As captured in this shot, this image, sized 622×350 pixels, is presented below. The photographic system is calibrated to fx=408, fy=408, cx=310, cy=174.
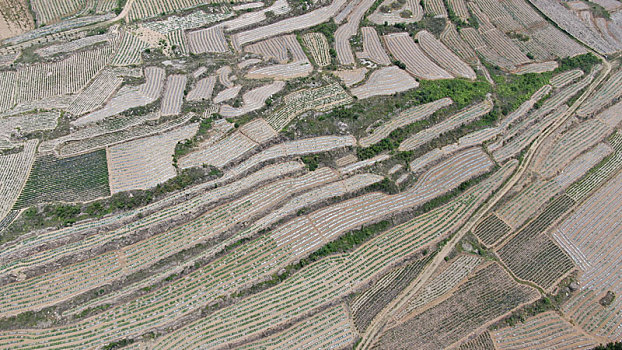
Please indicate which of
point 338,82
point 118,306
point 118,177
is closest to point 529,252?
point 338,82

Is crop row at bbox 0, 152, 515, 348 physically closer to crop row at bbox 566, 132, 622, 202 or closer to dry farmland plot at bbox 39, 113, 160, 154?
crop row at bbox 566, 132, 622, 202

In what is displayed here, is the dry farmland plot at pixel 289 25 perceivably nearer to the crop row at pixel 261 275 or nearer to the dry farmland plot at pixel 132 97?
the dry farmland plot at pixel 132 97

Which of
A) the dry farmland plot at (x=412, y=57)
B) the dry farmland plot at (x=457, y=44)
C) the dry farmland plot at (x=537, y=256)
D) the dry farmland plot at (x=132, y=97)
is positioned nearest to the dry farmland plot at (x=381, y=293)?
the dry farmland plot at (x=537, y=256)

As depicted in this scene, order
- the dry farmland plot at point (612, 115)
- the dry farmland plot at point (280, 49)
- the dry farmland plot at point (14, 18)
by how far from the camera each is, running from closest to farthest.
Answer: the dry farmland plot at point (612, 115) < the dry farmland plot at point (280, 49) < the dry farmland plot at point (14, 18)

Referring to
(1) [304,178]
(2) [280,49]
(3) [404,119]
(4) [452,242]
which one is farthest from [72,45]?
(4) [452,242]

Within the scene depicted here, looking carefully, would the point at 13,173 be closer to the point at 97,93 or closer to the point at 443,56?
the point at 97,93
